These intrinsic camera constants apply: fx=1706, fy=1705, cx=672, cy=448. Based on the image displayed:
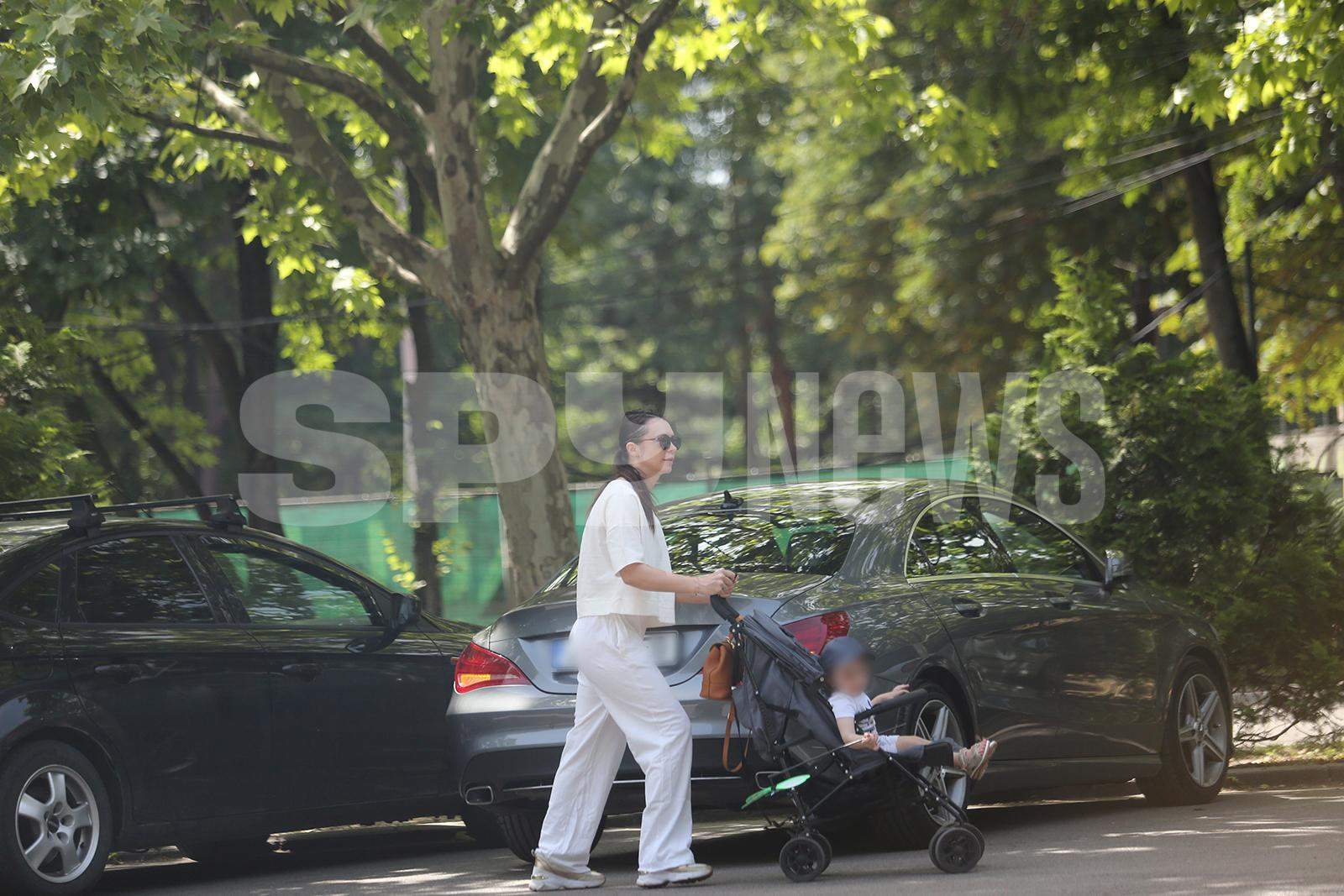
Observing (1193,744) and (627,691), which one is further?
(1193,744)

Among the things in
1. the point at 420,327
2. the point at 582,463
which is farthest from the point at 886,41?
the point at 582,463

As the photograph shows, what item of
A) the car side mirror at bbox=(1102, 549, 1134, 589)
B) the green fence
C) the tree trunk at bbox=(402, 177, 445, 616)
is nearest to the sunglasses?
the car side mirror at bbox=(1102, 549, 1134, 589)

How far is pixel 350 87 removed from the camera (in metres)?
12.5

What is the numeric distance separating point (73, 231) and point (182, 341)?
→ 5.97m

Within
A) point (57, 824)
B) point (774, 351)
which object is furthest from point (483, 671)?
point (774, 351)

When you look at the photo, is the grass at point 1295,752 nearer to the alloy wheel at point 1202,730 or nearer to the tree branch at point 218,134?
the alloy wheel at point 1202,730

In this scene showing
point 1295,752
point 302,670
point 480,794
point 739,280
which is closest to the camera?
point 480,794

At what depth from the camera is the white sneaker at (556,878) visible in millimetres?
6715

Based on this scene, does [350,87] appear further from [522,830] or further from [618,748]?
[618,748]

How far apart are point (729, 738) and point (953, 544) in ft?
5.88

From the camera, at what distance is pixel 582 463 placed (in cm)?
3162

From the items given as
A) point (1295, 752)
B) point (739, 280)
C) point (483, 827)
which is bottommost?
point (1295, 752)

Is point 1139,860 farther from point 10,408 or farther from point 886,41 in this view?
A: point 886,41

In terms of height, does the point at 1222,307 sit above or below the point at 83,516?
above
